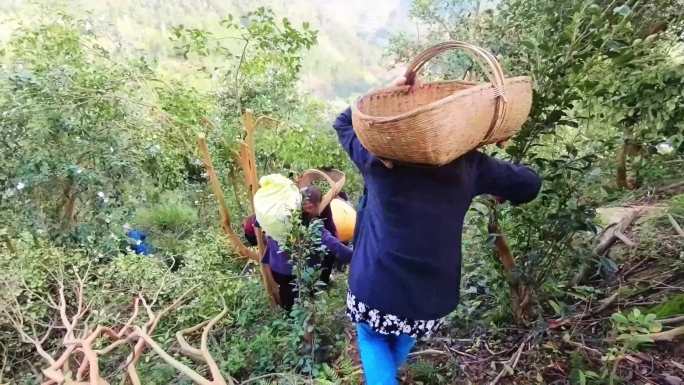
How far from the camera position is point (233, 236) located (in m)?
3.86

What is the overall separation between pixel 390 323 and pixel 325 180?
5.43 feet

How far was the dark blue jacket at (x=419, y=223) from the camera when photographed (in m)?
1.73

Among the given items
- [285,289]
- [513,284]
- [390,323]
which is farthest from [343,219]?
[390,323]

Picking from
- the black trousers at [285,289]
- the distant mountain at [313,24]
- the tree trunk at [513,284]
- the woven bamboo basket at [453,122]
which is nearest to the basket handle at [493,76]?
the woven bamboo basket at [453,122]

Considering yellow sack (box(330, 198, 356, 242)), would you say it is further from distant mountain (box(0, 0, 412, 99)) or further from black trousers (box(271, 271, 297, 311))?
distant mountain (box(0, 0, 412, 99))

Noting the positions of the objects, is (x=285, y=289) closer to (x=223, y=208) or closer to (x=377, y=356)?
(x=223, y=208)

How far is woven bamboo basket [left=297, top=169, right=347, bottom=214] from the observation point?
3.03 meters

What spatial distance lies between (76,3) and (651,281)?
4.62 metres

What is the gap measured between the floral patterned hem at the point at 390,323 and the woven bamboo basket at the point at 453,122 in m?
0.61

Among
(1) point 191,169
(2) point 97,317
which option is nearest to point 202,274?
(2) point 97,317

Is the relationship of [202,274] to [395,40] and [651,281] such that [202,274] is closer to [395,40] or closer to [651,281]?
[651,281]

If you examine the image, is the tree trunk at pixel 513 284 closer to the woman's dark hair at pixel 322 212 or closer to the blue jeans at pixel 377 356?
the blue jeans at pixel 377 356

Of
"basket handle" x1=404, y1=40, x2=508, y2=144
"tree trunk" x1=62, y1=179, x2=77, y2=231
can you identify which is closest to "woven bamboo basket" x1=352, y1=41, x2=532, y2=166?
"basket handle" x1=404, y1=40, x2=508, y2=144

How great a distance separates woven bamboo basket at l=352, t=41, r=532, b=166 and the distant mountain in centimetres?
240
